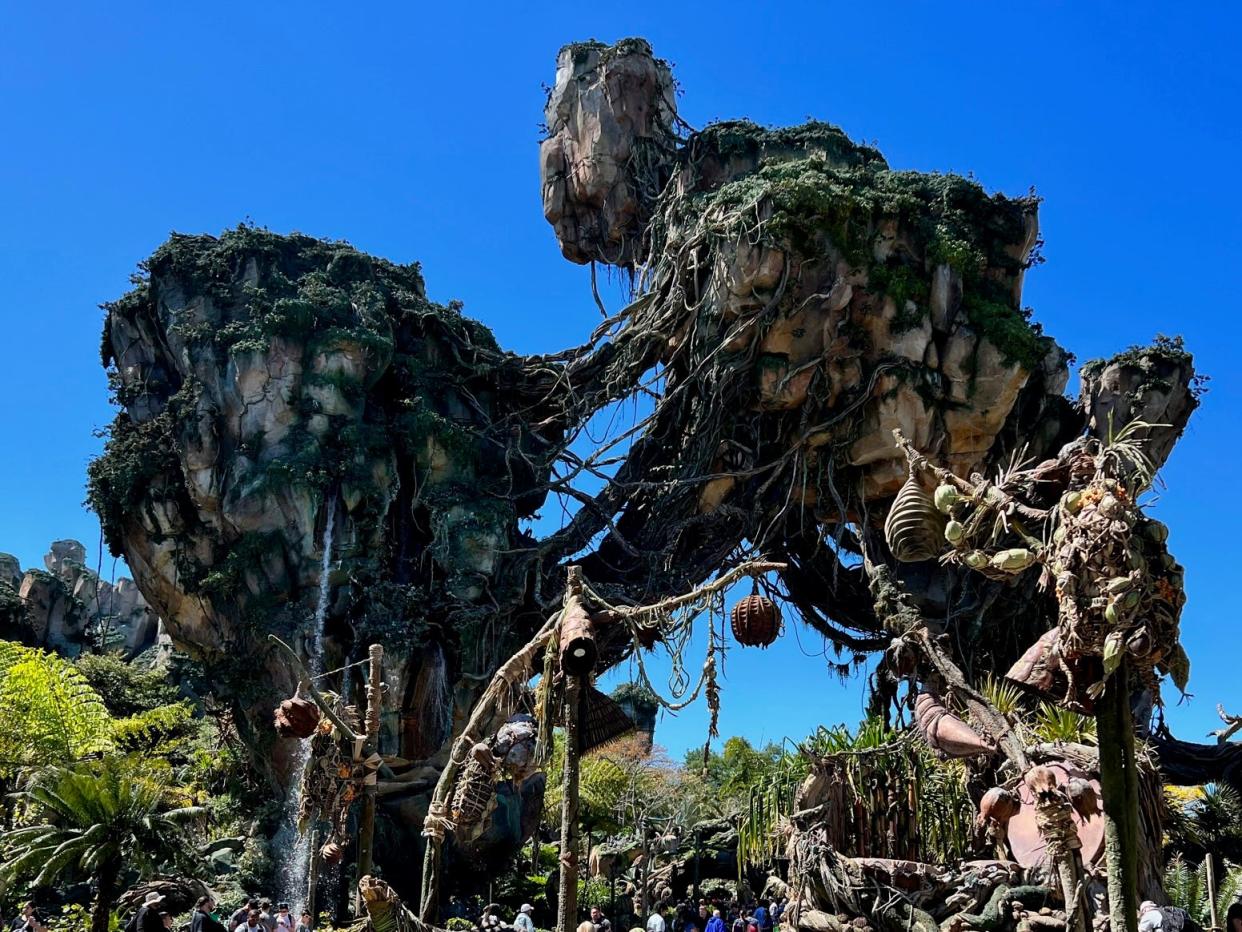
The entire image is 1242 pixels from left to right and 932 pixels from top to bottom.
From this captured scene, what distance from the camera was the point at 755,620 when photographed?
9.60 metres

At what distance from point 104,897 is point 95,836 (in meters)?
0.61

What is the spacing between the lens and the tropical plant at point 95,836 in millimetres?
11820

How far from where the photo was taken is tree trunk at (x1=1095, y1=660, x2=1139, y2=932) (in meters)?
4.14

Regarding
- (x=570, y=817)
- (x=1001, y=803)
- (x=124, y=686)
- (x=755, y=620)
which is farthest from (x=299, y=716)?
(x=124, y=686)

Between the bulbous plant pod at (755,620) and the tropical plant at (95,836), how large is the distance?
648cm

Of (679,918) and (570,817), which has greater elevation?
(679,918)

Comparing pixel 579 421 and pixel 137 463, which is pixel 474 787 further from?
pixel 137 463

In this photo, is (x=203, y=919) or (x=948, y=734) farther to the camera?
(x=203, y=919)

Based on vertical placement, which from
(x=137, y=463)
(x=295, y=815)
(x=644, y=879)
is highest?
(x=137, y=463)

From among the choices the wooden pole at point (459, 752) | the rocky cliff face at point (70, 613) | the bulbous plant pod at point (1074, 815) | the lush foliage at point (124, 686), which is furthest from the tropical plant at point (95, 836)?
the rocky cliff face at point (70, 613)

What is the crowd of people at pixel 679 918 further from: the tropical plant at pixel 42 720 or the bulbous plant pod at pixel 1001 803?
the tropical plant at pixel 42 720

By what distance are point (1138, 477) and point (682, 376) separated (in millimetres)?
18217

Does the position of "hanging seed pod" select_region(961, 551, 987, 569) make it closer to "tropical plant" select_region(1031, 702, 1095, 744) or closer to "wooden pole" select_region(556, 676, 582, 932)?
"wooden pole" select_region(556, 676, 582, 932)

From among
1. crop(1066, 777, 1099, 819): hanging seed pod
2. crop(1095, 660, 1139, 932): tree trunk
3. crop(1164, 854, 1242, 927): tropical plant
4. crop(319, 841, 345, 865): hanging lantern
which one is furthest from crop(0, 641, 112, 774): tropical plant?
crop(1095, 660, 1139, 932): tree trunk
